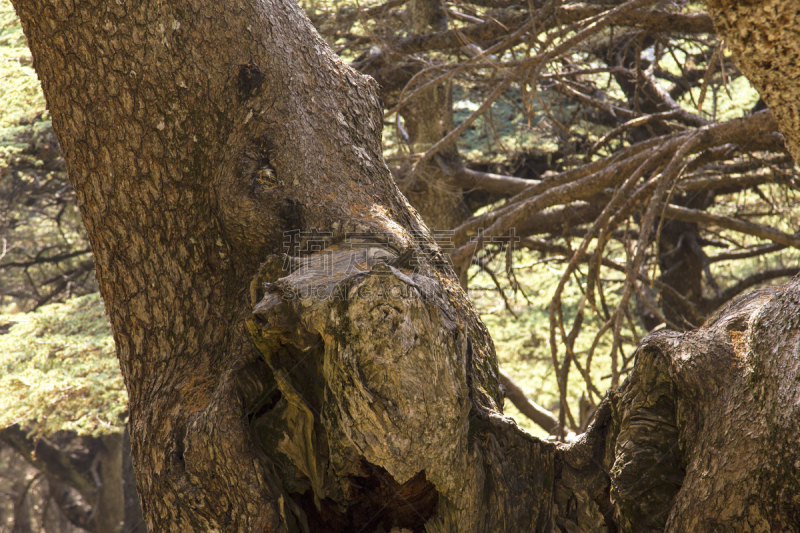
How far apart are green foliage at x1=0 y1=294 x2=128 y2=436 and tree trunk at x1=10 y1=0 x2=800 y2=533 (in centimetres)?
477

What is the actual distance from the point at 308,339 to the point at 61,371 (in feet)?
18.8

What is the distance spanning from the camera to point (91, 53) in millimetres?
1945

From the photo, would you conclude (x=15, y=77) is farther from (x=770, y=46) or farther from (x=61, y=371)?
(x=770, y=46)

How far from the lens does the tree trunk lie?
4.64 feet

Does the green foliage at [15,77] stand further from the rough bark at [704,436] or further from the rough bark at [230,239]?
the rough bark at [704,436]

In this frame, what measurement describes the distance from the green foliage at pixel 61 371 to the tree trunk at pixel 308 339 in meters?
4.77

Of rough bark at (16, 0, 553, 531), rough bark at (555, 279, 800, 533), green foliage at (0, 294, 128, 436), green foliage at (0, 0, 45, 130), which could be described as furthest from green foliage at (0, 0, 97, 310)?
rough bark at (555, 279, 800, 533)

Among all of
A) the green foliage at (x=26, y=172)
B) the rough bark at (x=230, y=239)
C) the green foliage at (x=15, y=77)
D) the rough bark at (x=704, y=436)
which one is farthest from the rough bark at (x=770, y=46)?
the green foliage at (x=26, y=172)

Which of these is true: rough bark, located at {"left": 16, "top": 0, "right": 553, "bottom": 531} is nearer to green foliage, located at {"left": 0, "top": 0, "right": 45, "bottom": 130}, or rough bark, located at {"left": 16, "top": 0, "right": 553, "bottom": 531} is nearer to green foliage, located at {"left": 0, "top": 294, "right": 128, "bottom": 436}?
green foliage, located at {"left": 0, "top": 0, "right": 45, "bottom": 130}

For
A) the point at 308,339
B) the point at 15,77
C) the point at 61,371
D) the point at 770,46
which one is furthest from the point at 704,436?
the point at 61,371

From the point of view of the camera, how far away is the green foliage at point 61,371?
598 centimetres

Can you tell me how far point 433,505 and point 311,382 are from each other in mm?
498

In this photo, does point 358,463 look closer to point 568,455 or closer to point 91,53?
point 568,455

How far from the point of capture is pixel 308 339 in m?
1.60
